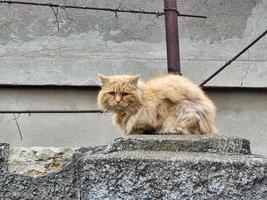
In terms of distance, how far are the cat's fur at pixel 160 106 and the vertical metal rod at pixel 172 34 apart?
113 cm

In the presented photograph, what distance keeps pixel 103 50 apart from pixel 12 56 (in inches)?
35.5

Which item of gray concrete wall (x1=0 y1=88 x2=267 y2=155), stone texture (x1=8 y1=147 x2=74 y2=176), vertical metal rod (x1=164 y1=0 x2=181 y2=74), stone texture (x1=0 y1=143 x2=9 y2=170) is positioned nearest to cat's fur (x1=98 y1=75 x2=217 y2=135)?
vertical metal rod (x1=164 y1=0 x2=181 y2=74)

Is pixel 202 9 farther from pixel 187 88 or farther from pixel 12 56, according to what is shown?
pixel 187 88

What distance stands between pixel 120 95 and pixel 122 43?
2608 millimetres

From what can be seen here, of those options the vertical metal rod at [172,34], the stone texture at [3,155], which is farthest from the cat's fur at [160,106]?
the stone texture at [3,155]

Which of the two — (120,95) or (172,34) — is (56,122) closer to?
(172,34)

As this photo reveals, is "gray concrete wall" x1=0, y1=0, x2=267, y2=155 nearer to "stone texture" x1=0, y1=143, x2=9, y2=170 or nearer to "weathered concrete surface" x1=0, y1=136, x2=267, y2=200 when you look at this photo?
"stone texture" x1=0, y1=143, x2=9, y2=170

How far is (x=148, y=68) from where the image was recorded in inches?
262

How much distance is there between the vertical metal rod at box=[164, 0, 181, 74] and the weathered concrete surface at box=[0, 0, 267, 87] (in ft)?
3.89

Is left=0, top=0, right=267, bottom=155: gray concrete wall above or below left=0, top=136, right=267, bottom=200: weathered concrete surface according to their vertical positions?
above

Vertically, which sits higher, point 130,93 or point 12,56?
point 12,56

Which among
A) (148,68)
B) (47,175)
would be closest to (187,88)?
(47,175)

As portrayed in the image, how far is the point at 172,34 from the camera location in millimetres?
5363

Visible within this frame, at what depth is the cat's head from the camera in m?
4.11
